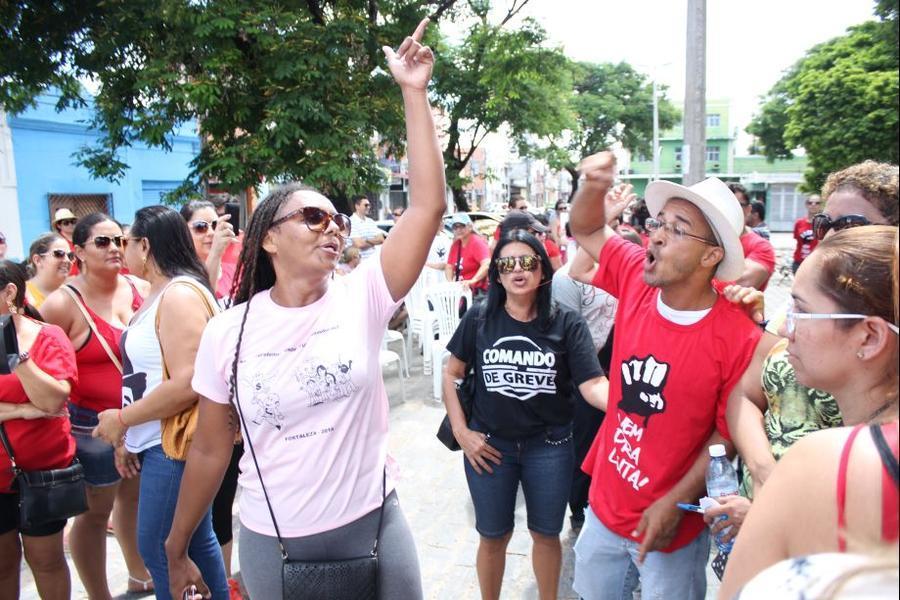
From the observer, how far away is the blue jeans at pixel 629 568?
2.24m

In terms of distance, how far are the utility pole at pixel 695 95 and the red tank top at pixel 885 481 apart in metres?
7.21

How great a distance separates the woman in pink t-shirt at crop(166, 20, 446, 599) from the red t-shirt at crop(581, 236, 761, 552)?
80cm

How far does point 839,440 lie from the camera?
3.16 feet

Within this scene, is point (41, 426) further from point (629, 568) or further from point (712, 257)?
point (712, 257)

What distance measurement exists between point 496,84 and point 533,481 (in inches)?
527

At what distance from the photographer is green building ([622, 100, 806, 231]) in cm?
4572

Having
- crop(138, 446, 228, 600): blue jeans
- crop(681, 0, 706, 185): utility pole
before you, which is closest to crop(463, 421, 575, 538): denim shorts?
crop(138, 446, 228, 600): blue jeans

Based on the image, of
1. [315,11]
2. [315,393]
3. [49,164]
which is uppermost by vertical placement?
[315,11]

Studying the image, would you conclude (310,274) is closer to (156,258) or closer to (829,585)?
(156,258)

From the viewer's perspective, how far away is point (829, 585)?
2.58 ft

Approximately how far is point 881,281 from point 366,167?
8.12 metres

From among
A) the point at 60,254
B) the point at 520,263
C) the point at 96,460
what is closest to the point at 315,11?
the point at 60,254

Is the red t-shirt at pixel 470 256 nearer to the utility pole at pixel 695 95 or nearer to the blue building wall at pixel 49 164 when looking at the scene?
the utility pole at pixel 695 95

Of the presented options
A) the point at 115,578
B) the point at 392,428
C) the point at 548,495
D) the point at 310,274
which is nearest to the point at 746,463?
the point at 548,495
